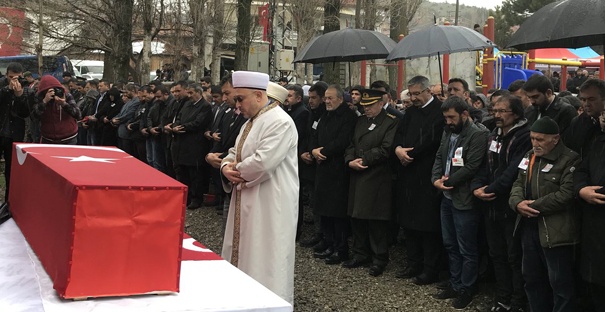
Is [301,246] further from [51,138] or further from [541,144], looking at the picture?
[541,144]

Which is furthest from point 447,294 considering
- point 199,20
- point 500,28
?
point 500,28

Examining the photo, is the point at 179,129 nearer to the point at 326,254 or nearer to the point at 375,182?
the point at 326,254

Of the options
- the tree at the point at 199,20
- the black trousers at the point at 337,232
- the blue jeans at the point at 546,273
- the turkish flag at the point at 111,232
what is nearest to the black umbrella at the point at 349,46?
the black trousers at the point at 337,232

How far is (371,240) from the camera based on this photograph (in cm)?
769

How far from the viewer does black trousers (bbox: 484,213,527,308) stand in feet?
19.7

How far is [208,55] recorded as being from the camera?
35.9 m

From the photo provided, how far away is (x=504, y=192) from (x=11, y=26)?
23.9 m

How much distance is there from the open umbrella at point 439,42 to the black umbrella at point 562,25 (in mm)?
2338

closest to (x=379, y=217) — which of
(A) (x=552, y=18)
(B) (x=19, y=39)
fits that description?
(A) (x=552, y=18)

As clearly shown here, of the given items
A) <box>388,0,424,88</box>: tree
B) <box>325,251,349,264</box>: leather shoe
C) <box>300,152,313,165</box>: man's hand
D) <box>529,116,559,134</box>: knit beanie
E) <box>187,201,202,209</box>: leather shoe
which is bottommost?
<box>325,251,349,264</box>: leather shoe

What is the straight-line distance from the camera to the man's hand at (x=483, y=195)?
594cm

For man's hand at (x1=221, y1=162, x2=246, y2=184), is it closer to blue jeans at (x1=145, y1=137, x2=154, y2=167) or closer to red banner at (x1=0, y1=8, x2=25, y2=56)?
blue jeans at (x1=145, y1=137, x2=154, y2=167)

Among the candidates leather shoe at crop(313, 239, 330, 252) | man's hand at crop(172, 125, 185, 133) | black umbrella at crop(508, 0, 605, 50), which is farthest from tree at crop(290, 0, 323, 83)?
black umbrella at crop(508, 0, 605, 50)

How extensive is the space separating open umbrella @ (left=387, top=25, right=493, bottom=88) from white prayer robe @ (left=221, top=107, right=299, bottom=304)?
340 cm
